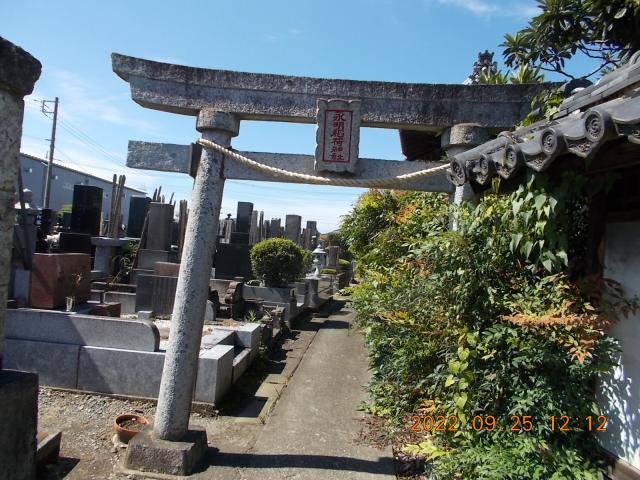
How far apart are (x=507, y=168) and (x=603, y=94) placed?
0.94m

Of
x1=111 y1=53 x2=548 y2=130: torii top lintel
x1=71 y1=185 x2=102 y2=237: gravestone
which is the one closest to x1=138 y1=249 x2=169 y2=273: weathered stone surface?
x1=71 y1=185 x2=102 y2=237: gravestone

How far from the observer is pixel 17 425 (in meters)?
2.31

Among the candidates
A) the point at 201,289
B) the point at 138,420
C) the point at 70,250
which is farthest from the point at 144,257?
the point at 201,289

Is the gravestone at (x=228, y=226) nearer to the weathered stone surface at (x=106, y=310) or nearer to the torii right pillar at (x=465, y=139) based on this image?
the weathered stone surface at (x=106, y=310)

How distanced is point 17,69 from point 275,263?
8.68 metres

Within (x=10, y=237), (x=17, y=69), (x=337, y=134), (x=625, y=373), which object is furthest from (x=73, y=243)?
(x=625, y=373)

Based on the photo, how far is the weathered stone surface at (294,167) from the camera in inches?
159

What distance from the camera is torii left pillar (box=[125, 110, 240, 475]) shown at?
3.75 meters

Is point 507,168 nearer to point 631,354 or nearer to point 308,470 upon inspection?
point 631,354

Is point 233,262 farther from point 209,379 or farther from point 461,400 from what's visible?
point 461,400

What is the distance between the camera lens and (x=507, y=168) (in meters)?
2.59

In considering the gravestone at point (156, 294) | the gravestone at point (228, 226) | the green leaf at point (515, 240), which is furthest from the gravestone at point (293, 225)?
the green leaf at point (515, 240)

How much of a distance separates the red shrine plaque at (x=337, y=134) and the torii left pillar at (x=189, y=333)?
85cm

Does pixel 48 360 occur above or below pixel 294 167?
below
